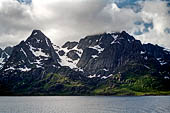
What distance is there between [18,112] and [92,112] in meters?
36.6

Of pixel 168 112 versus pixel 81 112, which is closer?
pixel 168 112

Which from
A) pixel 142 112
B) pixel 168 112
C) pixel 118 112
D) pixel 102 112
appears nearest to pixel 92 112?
pixel 102 112

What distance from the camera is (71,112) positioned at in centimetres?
11812

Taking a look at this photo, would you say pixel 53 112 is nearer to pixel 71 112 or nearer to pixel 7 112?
pixel 71 112

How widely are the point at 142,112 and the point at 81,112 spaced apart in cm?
3039

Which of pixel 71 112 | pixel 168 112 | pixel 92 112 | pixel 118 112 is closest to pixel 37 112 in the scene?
pixel 71 112

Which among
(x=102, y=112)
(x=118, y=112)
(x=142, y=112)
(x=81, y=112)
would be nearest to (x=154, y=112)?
(x=142, y=112)

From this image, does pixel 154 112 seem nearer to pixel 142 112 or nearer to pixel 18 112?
pixel 142 112

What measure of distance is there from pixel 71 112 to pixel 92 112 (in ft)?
34.9

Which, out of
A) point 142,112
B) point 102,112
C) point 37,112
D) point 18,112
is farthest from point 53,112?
point 142,112

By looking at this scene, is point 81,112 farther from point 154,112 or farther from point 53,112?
point 154,112

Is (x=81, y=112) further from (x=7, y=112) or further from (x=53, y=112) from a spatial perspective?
(x=7, y=112)

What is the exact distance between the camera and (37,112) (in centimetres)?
11619

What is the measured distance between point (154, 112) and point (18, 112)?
6668cm
